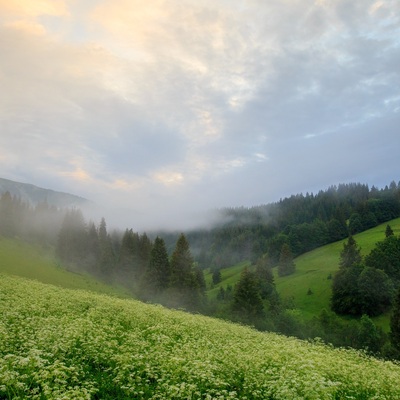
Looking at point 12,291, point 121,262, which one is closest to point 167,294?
point 121,262

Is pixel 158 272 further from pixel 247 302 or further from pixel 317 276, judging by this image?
pixel 317 276

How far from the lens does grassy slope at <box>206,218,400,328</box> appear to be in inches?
4139

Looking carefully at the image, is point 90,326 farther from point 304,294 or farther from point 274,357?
point 304,294

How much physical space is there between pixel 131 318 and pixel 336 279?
89.3 m

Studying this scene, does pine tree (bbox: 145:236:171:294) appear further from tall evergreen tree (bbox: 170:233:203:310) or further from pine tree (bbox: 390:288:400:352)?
pine tree (bbox: 390:288:400:352)

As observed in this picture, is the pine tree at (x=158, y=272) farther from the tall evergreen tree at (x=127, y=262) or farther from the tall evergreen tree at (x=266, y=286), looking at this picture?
the tall evergreen tree at (x=266, y=286)

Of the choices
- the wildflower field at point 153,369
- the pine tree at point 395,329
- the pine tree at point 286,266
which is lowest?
the pine tree at point 395,329

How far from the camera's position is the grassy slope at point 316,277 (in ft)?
345

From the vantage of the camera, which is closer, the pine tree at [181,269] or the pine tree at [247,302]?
the pine tree at [247,302]

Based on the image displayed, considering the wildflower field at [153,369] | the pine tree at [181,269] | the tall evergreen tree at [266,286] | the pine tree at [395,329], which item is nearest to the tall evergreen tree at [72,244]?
the pine tree at [181,269]

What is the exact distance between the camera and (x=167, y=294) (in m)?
73.9

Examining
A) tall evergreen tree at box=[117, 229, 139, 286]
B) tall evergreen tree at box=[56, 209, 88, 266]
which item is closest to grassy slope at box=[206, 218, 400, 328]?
tall evergreen tree at box=[117, 229, 139, 286]

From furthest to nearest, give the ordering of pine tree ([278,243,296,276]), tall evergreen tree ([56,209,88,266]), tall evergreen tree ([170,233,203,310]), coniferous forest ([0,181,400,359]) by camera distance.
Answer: pine tree ([278,243,296,276])
tall evergreen tree ([56,209,88,266])
tall evergreen tree ([170,233,203,310])
coniferous forest ([0,181,400,359])

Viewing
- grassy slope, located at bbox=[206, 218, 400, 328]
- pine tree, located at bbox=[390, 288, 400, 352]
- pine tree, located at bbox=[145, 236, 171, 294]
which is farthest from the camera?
grassy slope, located at bbox=[206, 218, 400, 328]
